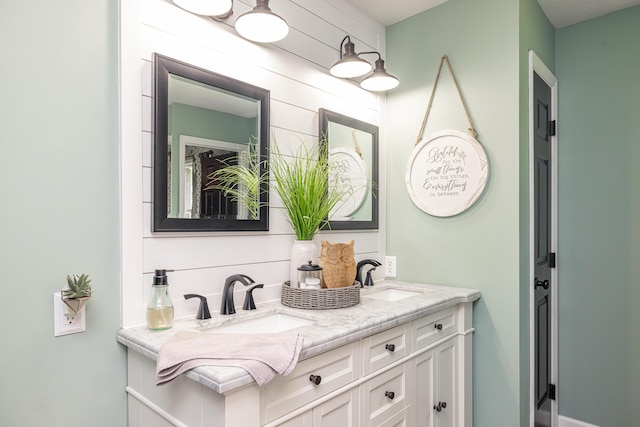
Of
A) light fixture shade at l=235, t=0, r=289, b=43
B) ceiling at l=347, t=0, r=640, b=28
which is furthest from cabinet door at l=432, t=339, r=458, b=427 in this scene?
ceiling at l=347, t=0, r=640, b=28

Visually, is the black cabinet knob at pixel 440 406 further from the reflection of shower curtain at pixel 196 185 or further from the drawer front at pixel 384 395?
the reflection of shower curtain at pixel 196 185

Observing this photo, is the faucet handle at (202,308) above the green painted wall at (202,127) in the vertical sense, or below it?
below

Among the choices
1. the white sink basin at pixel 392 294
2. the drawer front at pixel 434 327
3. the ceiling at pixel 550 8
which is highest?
the ceiling at pixel 550 8

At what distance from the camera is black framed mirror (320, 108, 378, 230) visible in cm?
211

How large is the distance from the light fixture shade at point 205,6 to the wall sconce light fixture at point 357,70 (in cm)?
69

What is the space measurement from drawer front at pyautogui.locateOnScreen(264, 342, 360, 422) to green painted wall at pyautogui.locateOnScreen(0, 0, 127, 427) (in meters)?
0.58

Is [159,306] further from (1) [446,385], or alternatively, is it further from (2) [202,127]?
(1) [446,385]

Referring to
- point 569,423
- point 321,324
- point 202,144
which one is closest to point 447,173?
point 321,324

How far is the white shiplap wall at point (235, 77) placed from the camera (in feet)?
4.37

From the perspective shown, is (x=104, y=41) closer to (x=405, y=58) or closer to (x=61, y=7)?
(x=61, y=7)

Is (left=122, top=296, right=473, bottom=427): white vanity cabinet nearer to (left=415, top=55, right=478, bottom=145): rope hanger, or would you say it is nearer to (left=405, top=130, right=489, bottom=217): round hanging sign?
(left=405, top=130, right=489, bottom=217): round hanging sign

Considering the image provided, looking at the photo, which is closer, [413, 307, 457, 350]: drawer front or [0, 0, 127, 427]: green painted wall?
[0, 0, 127, 427]: green painted wall

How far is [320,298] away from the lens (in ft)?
5.26

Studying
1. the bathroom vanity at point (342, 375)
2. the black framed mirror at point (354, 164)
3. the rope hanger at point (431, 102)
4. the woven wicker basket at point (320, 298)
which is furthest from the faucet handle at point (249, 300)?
the rope hanger at point (431, 102)
